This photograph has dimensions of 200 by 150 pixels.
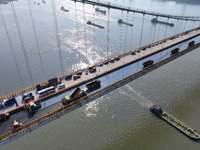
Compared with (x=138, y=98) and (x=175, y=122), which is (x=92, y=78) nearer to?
(x=138, y=98)

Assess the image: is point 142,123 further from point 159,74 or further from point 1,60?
point 1,60

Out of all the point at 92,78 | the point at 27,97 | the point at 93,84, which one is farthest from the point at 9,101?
the point at 92,78

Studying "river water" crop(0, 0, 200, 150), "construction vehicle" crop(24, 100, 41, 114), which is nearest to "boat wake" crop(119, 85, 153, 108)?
"river water" crop(0, 0, 200, 150)

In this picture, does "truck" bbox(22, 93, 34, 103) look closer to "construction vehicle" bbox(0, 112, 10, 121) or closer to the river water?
"construction vehicle" bbox(0, 112, 10, 121)

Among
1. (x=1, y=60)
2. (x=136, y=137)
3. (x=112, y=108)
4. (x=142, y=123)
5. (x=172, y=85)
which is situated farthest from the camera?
(x=1, y=60)

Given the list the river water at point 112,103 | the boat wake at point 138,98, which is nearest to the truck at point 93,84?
the river water at point 112,103

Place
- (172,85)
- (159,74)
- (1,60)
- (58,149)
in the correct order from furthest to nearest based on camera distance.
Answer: (1,60) → (159,74) → (172,85) → (58,149)

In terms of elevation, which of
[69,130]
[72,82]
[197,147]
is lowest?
[197,147]

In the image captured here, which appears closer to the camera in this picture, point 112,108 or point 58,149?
point 58,149

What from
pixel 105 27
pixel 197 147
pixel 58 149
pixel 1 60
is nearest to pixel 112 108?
pixel 58 149
